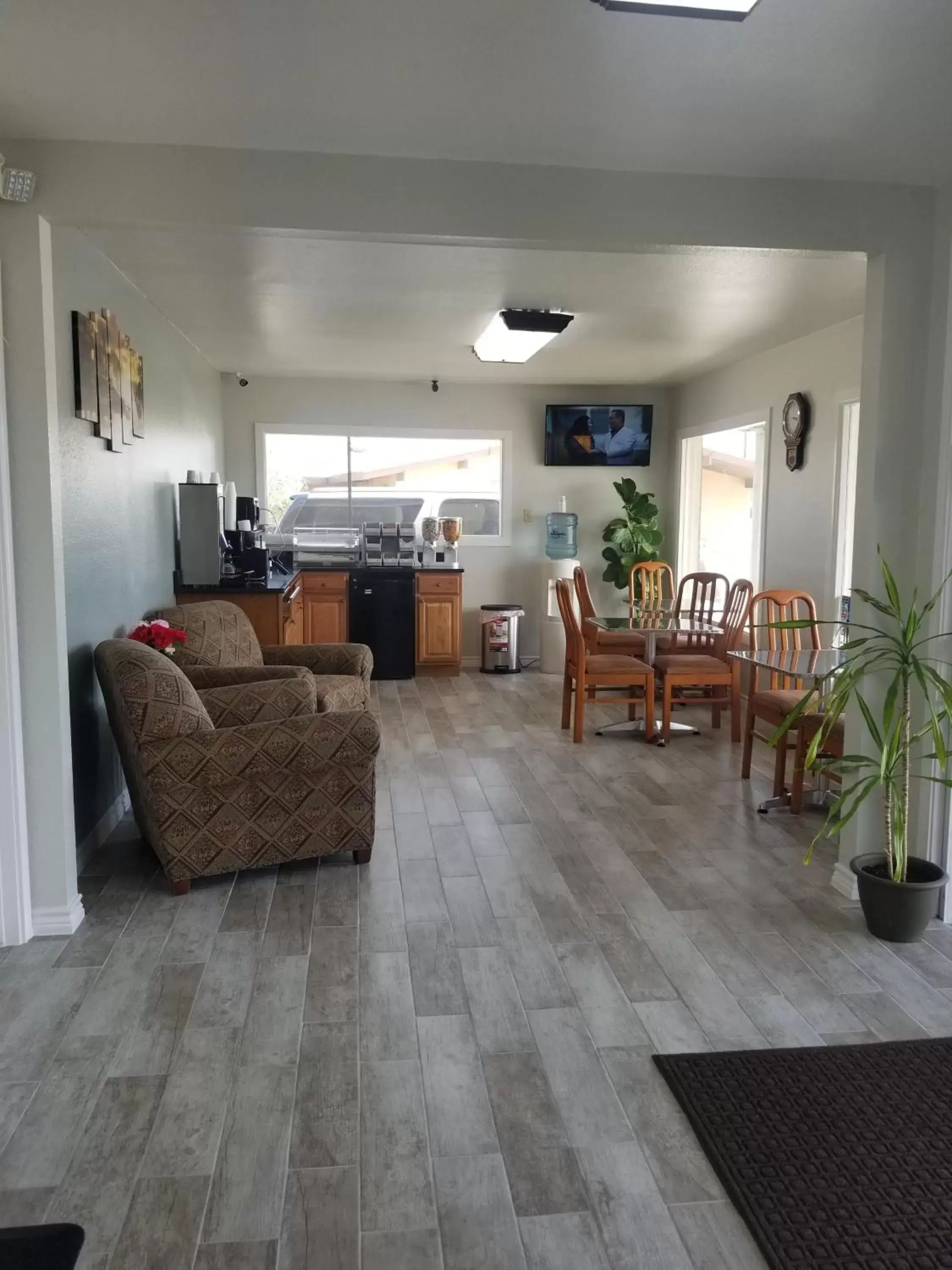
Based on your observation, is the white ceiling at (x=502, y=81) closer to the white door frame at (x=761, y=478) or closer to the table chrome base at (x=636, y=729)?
the white door frame at (x=761, y=478)

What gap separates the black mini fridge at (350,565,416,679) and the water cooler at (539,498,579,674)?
3.72ft

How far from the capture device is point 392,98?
2.49 m

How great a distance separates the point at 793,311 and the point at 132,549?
11.9ft

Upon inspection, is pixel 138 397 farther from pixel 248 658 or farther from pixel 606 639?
pixel 606 639

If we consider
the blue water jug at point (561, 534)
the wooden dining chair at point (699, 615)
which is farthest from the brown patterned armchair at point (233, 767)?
the blue water jug at point (561, 534)

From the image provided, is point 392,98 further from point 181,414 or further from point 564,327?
point 181,414

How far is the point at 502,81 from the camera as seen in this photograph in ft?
7.82

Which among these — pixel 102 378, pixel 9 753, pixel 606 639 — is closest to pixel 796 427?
pixel 606 639

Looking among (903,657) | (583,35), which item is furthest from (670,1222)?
(583,35)

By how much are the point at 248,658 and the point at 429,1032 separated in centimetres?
264

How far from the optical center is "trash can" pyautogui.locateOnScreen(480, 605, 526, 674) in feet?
25.9

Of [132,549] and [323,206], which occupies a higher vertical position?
[323,206]

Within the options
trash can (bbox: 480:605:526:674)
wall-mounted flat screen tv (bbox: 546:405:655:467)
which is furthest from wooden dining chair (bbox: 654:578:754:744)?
wall-mounted flat screen tv (bbox: 546:405:655:467)

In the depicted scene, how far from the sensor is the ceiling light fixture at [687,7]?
1849mm
